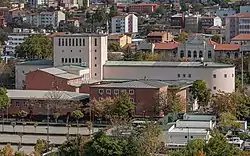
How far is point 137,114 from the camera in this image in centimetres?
1241

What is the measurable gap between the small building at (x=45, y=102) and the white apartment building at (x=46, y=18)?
17.3m

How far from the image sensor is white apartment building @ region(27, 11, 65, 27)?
98.9ft

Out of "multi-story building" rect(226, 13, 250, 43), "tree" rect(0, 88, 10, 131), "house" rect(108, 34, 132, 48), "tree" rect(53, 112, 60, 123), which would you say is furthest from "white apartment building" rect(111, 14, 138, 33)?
"tree" rect(53, 112, 60, 123)

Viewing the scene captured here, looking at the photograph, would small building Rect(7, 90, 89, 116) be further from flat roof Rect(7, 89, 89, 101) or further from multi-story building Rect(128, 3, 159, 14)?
multi-story building Rect(128, 3, 159, 14)

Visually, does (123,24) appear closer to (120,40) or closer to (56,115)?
(120,40)

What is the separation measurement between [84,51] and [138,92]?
248 centimetres

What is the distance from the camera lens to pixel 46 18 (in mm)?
30266

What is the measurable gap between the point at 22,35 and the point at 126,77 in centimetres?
1008

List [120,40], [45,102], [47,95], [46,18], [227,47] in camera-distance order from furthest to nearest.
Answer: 1. [46,18]
2. [120,40]
3. [227,47]
4. [47,95]
5. [45,102]

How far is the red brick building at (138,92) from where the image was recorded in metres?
12.4

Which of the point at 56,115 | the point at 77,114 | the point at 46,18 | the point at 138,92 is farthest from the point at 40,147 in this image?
the point at 46,18

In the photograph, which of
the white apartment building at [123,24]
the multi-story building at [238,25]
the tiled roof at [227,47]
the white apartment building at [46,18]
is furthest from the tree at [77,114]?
the white apartment building at [46,18]

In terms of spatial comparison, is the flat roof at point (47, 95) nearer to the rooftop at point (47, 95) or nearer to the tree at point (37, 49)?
the rooftop at point (47, 95)

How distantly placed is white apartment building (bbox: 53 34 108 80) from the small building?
5.72ft
